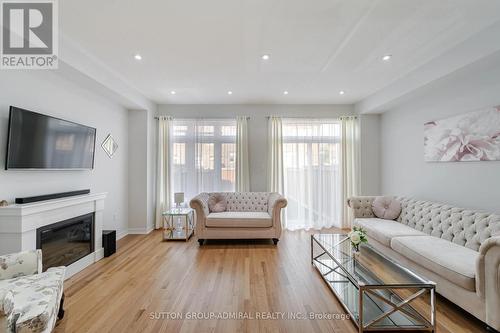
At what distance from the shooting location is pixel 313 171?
16.4 feet

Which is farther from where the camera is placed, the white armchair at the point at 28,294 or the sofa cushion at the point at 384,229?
the sofa cushion at the point at 384,229

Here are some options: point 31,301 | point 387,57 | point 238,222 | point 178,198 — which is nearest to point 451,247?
point 387,57

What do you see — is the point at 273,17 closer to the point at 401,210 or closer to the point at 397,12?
the point at 397,12

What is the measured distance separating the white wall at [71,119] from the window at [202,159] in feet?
3.56

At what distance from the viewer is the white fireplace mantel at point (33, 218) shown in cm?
215

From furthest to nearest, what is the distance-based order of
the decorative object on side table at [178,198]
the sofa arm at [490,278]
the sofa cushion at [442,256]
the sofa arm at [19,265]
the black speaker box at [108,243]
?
the decorative object on side table at [178,198]
the black speaker box at [108,243]
the sofa cushion at [442,256]
the sofa arm at [19,265]
the sofa arm at [490,278]

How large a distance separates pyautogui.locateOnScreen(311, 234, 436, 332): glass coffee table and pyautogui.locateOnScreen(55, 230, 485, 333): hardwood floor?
0.14 meters

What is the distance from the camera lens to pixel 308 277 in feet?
9.06

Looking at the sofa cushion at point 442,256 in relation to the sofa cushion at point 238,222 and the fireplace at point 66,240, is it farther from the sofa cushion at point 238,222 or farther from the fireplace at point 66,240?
the fireplace at point 66,240

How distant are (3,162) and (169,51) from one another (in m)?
2.18

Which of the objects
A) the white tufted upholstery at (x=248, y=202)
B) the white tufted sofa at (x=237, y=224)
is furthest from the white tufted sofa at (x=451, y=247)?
the white tufted upholstery at (x=248, y=202)

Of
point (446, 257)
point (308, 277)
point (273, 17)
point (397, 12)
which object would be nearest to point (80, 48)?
point (273, 17)

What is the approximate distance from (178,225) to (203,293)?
2504mm
